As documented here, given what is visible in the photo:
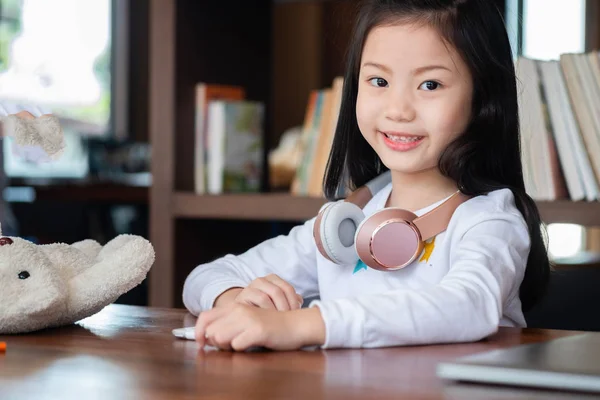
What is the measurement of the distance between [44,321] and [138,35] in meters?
5.10

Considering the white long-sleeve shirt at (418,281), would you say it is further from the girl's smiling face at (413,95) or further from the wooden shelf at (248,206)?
the wooden shelf at (248,206)

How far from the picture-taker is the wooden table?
68 cm

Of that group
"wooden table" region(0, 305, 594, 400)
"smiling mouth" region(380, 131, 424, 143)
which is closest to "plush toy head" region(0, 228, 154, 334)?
"wooden table" region(0, 305, 594, 400)

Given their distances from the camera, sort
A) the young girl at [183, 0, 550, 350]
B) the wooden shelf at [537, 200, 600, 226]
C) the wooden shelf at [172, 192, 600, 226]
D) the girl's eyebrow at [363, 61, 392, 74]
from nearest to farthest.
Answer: the young girl at [183, 0, 550, 350] < the girl's eyebrow at [363, 61, 392, 74] < the wooden shelf at [537, 200, 600, 226] < the wooden shelf at [172, 192, 600, 226]

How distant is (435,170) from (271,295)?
0.33 m

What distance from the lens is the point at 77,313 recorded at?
3.35ft

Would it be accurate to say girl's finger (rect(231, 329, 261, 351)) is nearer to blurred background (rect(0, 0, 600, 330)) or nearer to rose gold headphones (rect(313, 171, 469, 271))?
rose gold headphones (rect(313, 171, 469, 271))

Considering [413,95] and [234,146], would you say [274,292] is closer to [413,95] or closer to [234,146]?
[413,95]

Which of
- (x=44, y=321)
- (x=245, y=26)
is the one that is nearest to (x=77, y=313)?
(x=44, y=321)

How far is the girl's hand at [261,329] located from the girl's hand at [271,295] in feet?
0.49

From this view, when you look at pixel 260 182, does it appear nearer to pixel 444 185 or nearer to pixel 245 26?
pixel 245 26

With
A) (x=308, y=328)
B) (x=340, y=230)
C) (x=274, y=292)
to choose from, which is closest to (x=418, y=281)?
(x=340, y=230)

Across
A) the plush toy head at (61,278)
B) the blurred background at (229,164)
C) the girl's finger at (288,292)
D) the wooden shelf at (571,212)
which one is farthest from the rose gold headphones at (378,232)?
the wooden shelf at (571,212)

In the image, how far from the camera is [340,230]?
1168 millimetres
